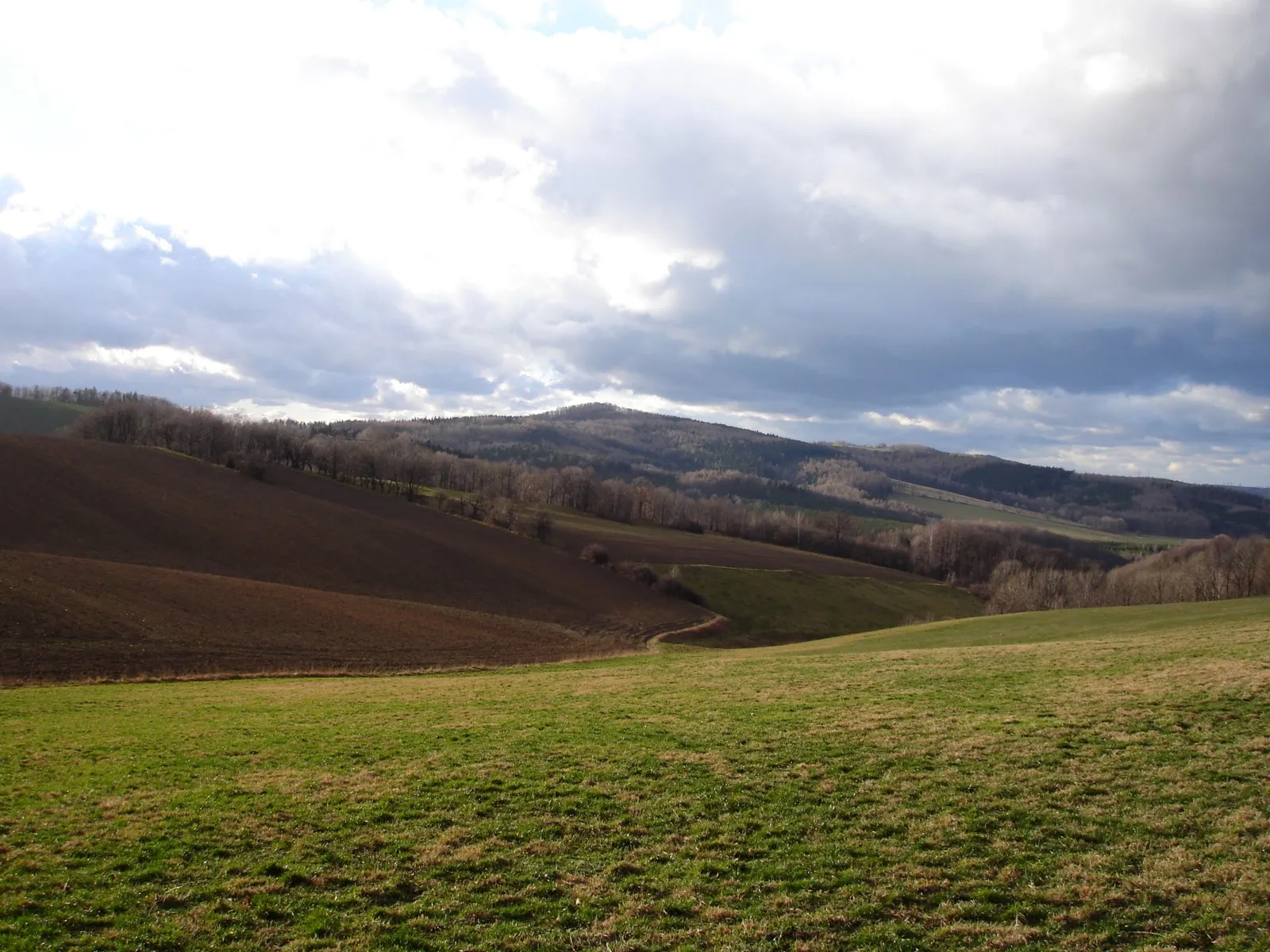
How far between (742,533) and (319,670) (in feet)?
367

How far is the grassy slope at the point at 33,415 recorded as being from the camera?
157 metres

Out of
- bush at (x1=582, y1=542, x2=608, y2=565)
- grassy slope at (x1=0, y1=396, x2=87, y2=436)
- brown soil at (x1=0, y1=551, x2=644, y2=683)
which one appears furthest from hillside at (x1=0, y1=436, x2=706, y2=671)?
grassy slope at (x1=0, y1=396, x2=87, y2=436)

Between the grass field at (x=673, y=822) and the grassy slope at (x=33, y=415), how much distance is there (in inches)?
6793

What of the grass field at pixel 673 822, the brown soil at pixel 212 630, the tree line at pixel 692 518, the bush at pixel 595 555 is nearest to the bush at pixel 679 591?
the bush at pixel 595 555

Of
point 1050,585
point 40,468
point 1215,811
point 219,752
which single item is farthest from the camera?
point 1050,585

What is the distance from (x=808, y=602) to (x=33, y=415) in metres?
172

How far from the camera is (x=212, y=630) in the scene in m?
41.4

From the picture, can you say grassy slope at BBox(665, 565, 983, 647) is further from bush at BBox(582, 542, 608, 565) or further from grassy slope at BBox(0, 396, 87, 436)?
grassy slope at BBox(0, 396, 87, 436)

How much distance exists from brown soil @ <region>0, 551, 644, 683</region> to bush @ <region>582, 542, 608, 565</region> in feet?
104

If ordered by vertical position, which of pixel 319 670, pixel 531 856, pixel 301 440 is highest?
pixel 301 440

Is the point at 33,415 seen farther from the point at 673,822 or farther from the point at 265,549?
the point at 673,822

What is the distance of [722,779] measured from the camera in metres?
13.6

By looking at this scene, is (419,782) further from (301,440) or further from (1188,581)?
(301,440)

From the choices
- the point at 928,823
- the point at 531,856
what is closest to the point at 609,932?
the point at 531,856
